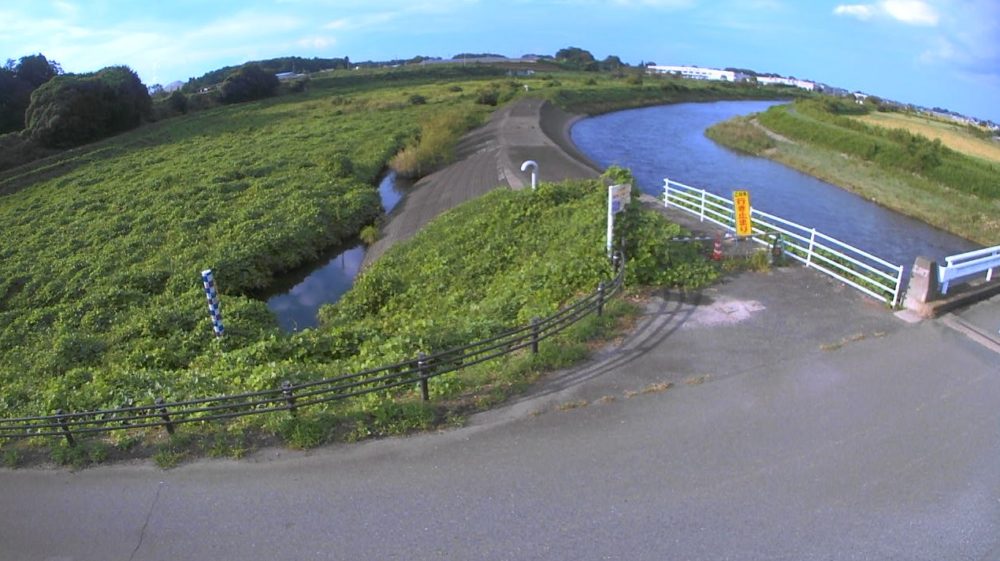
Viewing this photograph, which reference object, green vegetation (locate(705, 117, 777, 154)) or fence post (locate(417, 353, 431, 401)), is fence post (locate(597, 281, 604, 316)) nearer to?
fence post (locate(417, 353, 431, 401))

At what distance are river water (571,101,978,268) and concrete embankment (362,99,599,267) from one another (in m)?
5.76

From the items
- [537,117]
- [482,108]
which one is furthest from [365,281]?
[482,108]

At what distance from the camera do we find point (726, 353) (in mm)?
9898

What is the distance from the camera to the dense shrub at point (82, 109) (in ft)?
182

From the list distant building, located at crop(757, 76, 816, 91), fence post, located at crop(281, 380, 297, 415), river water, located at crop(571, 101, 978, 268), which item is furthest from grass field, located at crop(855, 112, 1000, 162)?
distant building, located at crop(757, 76, 816, 91)

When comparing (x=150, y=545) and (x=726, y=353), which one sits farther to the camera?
(x=726, y=353)

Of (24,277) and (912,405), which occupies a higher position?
(912,405)

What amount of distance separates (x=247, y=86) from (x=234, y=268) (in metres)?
72.4

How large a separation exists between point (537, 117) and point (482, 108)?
8690 millimetres

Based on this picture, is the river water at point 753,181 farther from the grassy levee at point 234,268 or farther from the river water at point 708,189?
the grassy levee at point 234,268

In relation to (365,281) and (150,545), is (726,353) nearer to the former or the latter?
(150,545)

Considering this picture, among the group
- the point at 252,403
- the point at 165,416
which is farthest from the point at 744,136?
the point at 165,416

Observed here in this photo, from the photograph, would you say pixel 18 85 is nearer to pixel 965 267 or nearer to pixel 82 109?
pixel 82 109

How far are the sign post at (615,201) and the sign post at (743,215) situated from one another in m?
3.02
